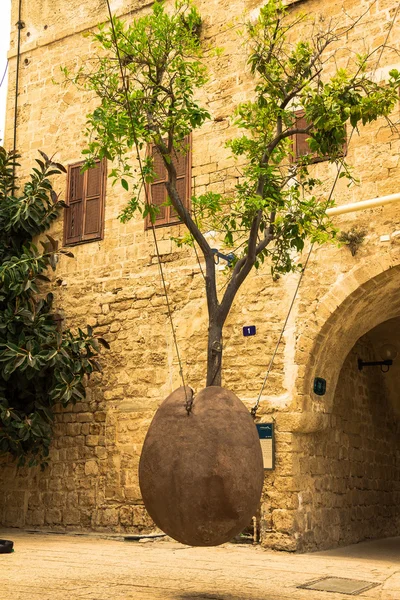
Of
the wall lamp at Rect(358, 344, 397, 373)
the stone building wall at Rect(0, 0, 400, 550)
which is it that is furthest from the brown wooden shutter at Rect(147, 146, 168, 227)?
the wall lamp at Rect(358, 344, 397, 373)

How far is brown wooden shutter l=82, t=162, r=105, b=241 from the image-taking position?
9075 millimetres

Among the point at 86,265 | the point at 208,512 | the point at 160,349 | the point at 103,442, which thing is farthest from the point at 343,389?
the point at 208,512

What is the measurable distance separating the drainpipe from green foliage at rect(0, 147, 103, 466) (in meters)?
3.16

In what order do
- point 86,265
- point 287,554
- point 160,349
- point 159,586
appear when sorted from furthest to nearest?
point 86,265 < point 160,349 < point 287,554 < point 159,586

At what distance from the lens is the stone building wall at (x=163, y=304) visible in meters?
7.20

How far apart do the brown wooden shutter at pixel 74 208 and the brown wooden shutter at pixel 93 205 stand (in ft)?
0.27

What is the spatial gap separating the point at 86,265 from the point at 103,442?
2157 mm

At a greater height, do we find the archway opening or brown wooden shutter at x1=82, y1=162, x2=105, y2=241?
brown wooden shutter at x1=82, y1=162, x2=105, y2=241

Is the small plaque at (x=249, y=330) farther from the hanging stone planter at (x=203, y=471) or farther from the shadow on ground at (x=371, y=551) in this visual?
the hanging stone planter at (x=203, y=471)

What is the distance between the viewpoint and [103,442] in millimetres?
8477

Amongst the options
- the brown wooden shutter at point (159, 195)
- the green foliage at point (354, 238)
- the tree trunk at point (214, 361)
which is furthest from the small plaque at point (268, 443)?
the tree trunk at point (214, 361)

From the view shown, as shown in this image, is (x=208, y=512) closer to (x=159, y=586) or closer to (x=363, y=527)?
(x=159, y=586)

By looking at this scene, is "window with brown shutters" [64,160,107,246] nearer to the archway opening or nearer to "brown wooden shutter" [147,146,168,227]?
"brown wooden shutter" [147,146,168,227]

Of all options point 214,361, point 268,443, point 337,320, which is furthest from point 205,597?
point 337,320
